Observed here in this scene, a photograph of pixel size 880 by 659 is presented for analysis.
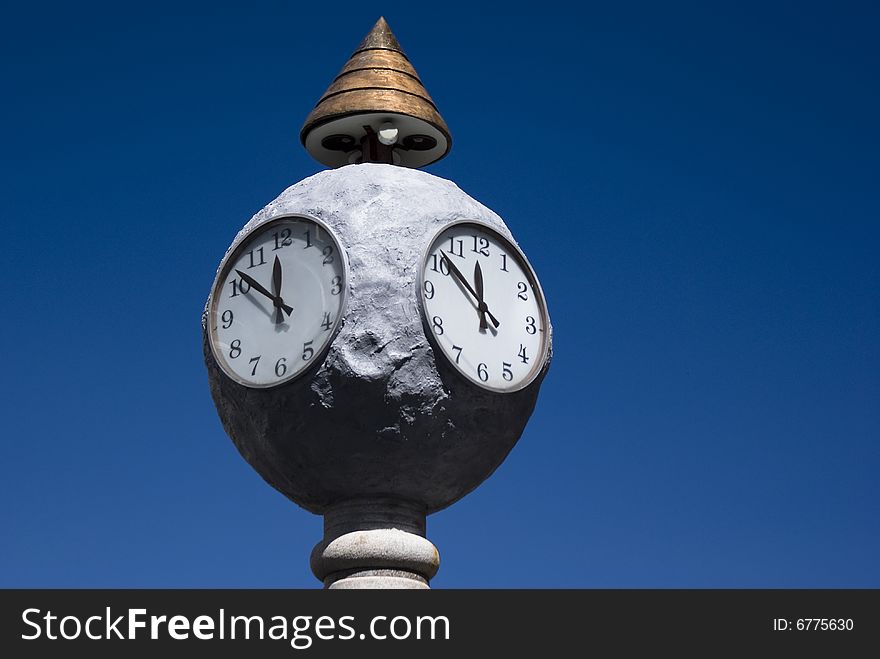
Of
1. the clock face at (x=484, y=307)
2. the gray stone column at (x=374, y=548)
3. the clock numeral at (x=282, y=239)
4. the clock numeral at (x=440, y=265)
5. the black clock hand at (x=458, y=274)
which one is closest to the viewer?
the gray stone column at (x=374, y=548)

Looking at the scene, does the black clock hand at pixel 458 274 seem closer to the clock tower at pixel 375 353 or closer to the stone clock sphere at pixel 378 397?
the clock tower at pixel 375 353

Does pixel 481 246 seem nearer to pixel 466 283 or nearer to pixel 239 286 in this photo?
pixel 466 283

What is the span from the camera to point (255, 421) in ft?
41.2

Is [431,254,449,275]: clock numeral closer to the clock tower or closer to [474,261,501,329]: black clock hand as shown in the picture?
the clock tower

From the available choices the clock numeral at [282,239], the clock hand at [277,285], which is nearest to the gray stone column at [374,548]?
the clock hand at [277,285]

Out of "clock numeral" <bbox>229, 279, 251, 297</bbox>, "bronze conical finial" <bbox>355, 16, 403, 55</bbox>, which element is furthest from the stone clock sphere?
"bronze conical finial" <bbox>355, 16, 403, 55</bbox>

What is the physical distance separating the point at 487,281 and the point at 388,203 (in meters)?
0.93

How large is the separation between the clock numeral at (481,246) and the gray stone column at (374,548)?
1.92 metres

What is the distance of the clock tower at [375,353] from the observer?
12148 mm

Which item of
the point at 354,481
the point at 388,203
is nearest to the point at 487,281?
the point at 388,203

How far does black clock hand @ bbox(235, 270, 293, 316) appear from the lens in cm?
1260

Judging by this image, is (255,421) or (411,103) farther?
(411,103)

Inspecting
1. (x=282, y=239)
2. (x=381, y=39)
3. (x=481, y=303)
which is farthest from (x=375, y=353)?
(x=381, y=39)
